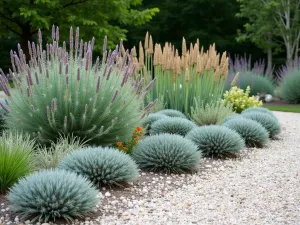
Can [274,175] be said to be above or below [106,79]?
below

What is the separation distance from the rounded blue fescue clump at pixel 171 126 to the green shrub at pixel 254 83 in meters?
10.4

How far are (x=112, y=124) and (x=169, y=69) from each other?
425 cm

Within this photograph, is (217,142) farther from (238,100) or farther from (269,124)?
(238,100)

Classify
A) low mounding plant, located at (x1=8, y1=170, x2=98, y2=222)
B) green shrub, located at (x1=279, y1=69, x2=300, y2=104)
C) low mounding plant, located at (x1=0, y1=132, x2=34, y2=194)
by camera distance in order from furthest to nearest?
1. green shrub, located at (x1=279, y1=69, x2=300, y2=104)
2. low mounding plant, located at (x1=0, y1=132, x2=34, y2=194)
3. low mounding plant, located at (x1=8, y1=170, x2=98, y2=222)

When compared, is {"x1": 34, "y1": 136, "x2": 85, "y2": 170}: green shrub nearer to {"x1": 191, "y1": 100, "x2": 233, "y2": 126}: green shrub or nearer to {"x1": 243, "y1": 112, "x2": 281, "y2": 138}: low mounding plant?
{"x1": 191, "y1": 100, "x2": 233, "y2": 126}: green shrub

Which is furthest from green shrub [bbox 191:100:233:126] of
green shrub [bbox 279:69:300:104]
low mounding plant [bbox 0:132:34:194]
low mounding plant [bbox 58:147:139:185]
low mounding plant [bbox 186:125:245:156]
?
green shrub [bbox 279:69:300:104]

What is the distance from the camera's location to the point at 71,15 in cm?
1477

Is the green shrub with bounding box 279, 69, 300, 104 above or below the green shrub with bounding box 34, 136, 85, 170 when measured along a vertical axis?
below

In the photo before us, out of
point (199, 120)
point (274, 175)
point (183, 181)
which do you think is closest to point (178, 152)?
point (183, 181)

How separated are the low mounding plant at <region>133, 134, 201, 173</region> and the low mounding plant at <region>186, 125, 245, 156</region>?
89 centimetres

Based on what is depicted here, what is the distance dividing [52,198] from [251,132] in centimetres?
465

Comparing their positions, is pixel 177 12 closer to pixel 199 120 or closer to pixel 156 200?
pixel 199 120

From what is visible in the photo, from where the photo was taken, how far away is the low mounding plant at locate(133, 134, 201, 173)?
18.5 feet

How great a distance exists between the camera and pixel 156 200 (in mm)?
4645
